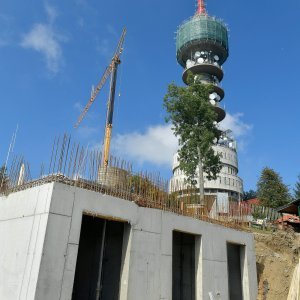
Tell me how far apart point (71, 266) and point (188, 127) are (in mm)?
19273

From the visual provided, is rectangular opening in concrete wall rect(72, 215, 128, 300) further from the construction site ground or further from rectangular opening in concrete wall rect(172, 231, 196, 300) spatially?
the construction site ground

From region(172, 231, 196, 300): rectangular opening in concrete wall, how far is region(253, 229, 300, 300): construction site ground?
3517mm

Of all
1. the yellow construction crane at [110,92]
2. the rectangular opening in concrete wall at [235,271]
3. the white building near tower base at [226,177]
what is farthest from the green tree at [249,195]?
the rectangular opening in concrete wall at [235,271]

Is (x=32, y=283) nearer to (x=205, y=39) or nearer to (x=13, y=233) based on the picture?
(x=13, y=233)

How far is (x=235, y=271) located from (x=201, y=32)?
48487mm

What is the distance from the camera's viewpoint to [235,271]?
13.8m

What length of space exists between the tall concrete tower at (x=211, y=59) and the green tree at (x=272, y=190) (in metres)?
10.3

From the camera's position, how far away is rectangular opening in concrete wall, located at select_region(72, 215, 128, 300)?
31.9ft

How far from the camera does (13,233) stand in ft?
27.3

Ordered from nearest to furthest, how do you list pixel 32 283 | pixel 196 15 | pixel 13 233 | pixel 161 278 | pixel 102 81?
pixel 32 283 < pixel 13 233 < pixel 161 278 < pixel 102 81 < pixel 196 15

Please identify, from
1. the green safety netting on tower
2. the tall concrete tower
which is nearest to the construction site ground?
the tall concrete tower

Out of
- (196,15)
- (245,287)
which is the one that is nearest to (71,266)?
(245,287)

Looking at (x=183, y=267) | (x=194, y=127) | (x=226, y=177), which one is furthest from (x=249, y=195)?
(x=183, y=267)

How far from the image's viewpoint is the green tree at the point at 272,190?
121ft
